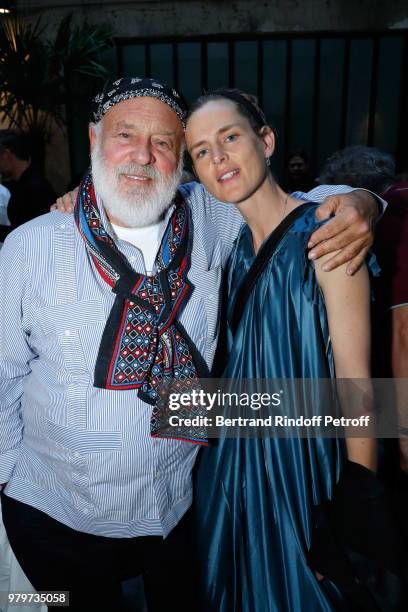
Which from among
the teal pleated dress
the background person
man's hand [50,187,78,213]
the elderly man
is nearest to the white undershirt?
the elderly man

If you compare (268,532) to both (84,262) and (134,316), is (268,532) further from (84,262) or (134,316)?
(84,262)

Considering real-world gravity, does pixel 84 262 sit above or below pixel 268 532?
above

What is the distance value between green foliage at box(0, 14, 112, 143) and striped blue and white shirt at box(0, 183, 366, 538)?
14.6ft

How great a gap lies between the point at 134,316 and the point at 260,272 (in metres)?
0.37

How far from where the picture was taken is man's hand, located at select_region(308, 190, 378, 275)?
114 centimetres

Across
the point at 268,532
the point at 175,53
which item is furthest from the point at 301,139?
the point at 268,532

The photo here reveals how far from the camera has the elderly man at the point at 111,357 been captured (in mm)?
1256

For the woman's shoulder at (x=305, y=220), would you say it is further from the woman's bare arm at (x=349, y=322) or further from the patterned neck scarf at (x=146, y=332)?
the patterned neck scarf at (x=146, y=332)

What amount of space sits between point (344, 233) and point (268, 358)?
1.27 feet

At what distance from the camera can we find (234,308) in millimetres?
1360

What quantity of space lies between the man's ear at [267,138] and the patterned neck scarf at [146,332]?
16.7 inches

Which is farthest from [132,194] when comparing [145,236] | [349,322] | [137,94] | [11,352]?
[349,322]

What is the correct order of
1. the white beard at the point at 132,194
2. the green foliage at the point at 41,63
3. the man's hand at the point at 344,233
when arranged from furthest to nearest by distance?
the green foliage at the point at 41,63 < the white beard at the point at 132,194 < the man's hand at the point at 344,233

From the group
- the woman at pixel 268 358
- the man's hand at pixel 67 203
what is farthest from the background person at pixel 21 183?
the woman at pixel 268 358
